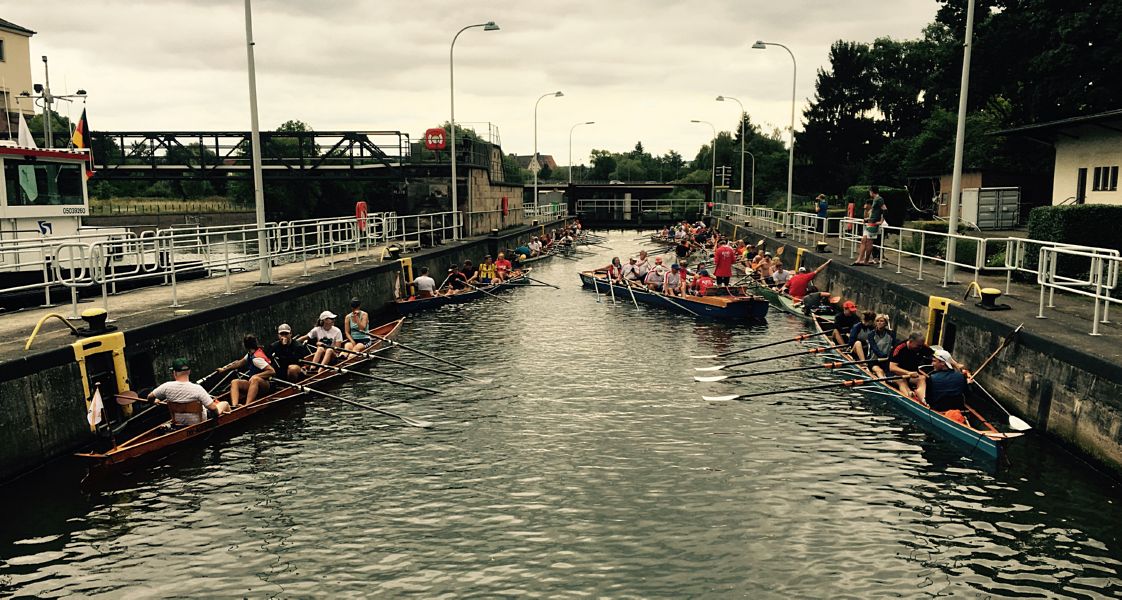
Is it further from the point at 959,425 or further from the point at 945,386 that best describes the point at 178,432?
the point at 945,386

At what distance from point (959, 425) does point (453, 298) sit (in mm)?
19237

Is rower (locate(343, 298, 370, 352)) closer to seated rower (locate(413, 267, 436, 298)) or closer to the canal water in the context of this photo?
the canal water

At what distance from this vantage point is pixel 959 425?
39.3 feet

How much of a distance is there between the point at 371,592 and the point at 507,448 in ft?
15.0

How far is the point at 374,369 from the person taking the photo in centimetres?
1791

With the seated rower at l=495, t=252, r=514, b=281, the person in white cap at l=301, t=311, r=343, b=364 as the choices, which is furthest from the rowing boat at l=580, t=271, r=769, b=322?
the person in white cap at l=301, t=311, r=343, b=364

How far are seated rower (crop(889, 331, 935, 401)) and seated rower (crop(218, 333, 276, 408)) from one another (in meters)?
11.8

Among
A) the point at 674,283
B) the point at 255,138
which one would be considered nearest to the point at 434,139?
the point at 674,283

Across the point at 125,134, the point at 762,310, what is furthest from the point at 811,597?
the point at 125,134

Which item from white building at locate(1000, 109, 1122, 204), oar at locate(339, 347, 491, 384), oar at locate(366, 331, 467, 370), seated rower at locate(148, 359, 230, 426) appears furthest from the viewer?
white building at locate(1000, 109, 1122, 204)

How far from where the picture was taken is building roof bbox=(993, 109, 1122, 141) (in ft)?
76.3

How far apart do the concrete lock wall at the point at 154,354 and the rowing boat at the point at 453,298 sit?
1176 millimetres

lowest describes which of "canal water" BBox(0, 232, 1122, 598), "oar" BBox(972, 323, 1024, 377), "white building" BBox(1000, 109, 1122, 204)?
"canal water" BBox(0, 232, 1122, 598)

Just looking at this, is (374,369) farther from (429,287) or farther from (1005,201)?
(1005,201)
